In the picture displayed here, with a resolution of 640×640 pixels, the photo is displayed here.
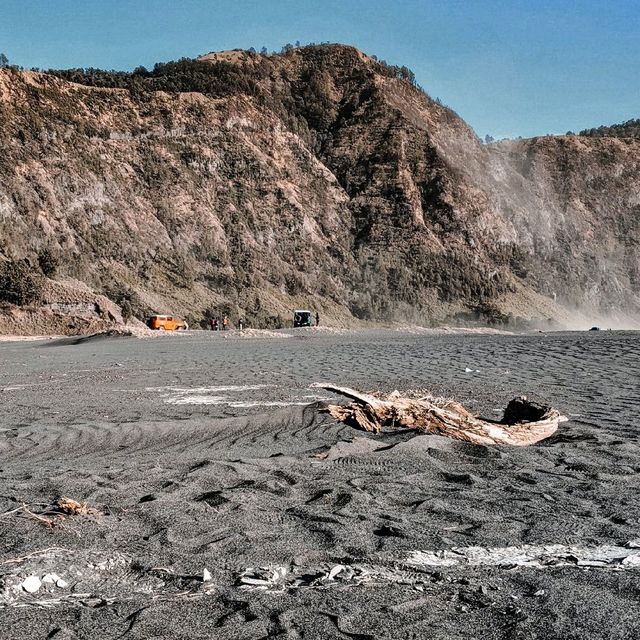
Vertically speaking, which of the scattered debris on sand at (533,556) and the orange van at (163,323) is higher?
the scattered debris on sand at (533,556)

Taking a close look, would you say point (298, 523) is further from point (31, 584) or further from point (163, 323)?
point (163, 323)

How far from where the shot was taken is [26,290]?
37.0 m

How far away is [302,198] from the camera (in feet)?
207

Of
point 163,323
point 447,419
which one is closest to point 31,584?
point 447,419

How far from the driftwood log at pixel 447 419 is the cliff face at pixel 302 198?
124 ft

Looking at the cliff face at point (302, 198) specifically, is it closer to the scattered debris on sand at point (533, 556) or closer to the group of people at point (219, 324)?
the group of people at point (219, 324)

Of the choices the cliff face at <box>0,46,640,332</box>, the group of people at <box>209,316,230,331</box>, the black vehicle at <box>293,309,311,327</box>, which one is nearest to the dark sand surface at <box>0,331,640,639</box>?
the group of people at <box>209,316,230,331</box>

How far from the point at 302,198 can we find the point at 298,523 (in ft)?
198

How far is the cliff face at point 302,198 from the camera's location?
49.9m

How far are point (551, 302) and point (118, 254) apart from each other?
4248 cm

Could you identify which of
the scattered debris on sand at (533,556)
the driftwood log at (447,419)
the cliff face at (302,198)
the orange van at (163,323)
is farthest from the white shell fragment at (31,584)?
the cliff face at (302,198)

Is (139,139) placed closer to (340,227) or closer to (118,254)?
(118,254)

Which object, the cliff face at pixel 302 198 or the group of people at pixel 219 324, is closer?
the group of people at pixel 219 324

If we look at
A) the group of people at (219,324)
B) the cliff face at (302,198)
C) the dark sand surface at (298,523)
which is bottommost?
the group of people at (219,324)
